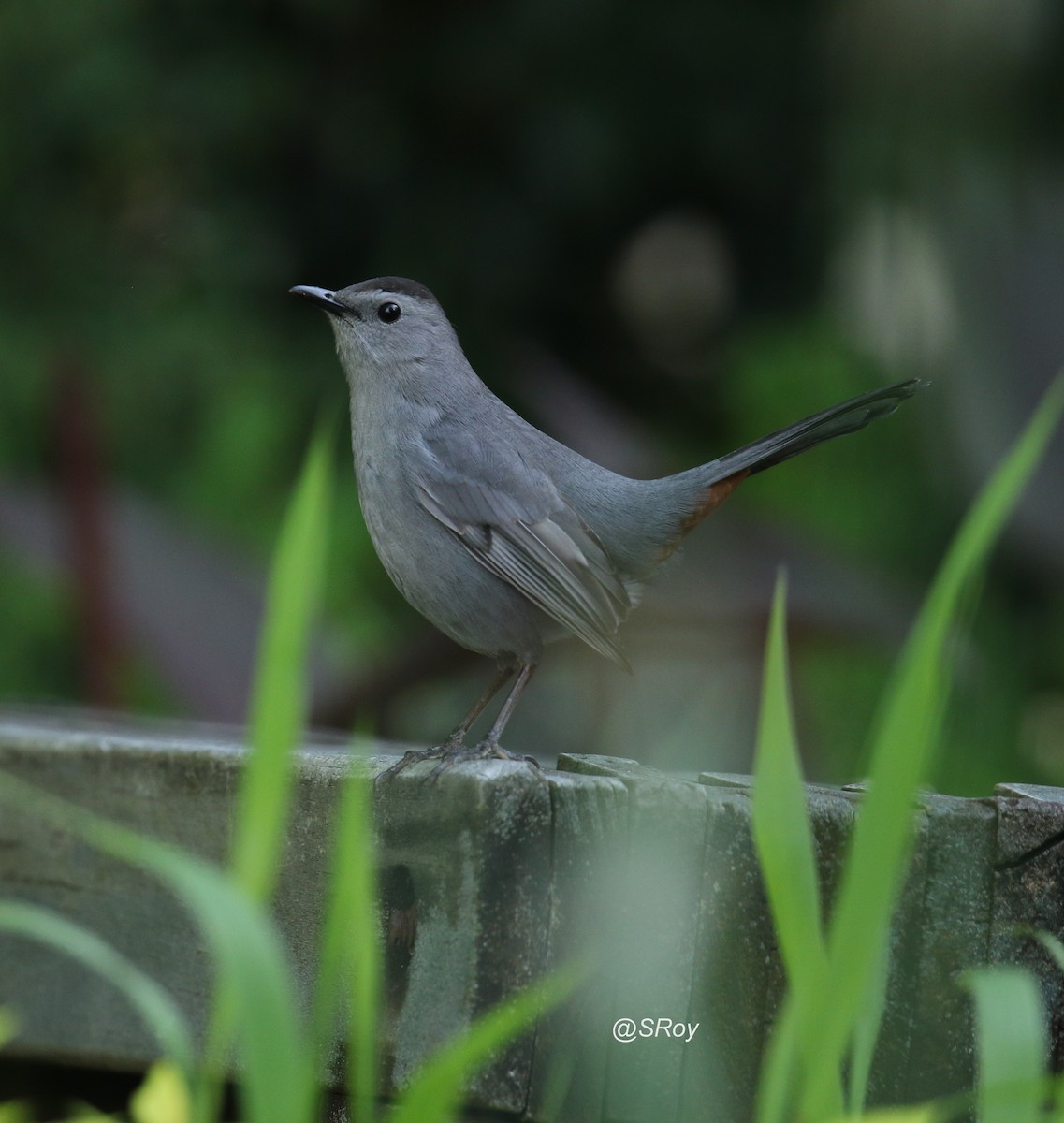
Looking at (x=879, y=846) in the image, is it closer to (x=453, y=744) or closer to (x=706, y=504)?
(x=453, y=744)

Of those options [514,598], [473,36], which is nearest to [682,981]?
[514,598]

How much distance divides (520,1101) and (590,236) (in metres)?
4.52

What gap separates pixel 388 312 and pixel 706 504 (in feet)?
1.90

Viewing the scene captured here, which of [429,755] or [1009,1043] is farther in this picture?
[429,755]

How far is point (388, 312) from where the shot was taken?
2279 mm

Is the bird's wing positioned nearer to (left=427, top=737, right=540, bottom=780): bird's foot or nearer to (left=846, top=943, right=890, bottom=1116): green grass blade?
(left=427, top=737, right=540, bottom=780): bird's foot

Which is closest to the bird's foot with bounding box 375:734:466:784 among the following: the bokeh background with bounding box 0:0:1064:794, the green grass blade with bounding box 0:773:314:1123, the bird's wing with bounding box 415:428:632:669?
the bird's wing with bounding box 415:428:632:669

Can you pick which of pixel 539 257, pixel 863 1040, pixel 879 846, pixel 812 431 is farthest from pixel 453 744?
pixel 539 257

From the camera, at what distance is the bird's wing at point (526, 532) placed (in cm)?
212

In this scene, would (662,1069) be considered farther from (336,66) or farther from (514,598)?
(336,66)

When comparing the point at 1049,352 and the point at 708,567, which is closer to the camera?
the point at 708,567

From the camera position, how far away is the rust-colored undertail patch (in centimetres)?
218

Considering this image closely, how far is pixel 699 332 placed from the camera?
A: 5566mm

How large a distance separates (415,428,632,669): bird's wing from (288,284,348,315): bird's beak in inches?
10.2
